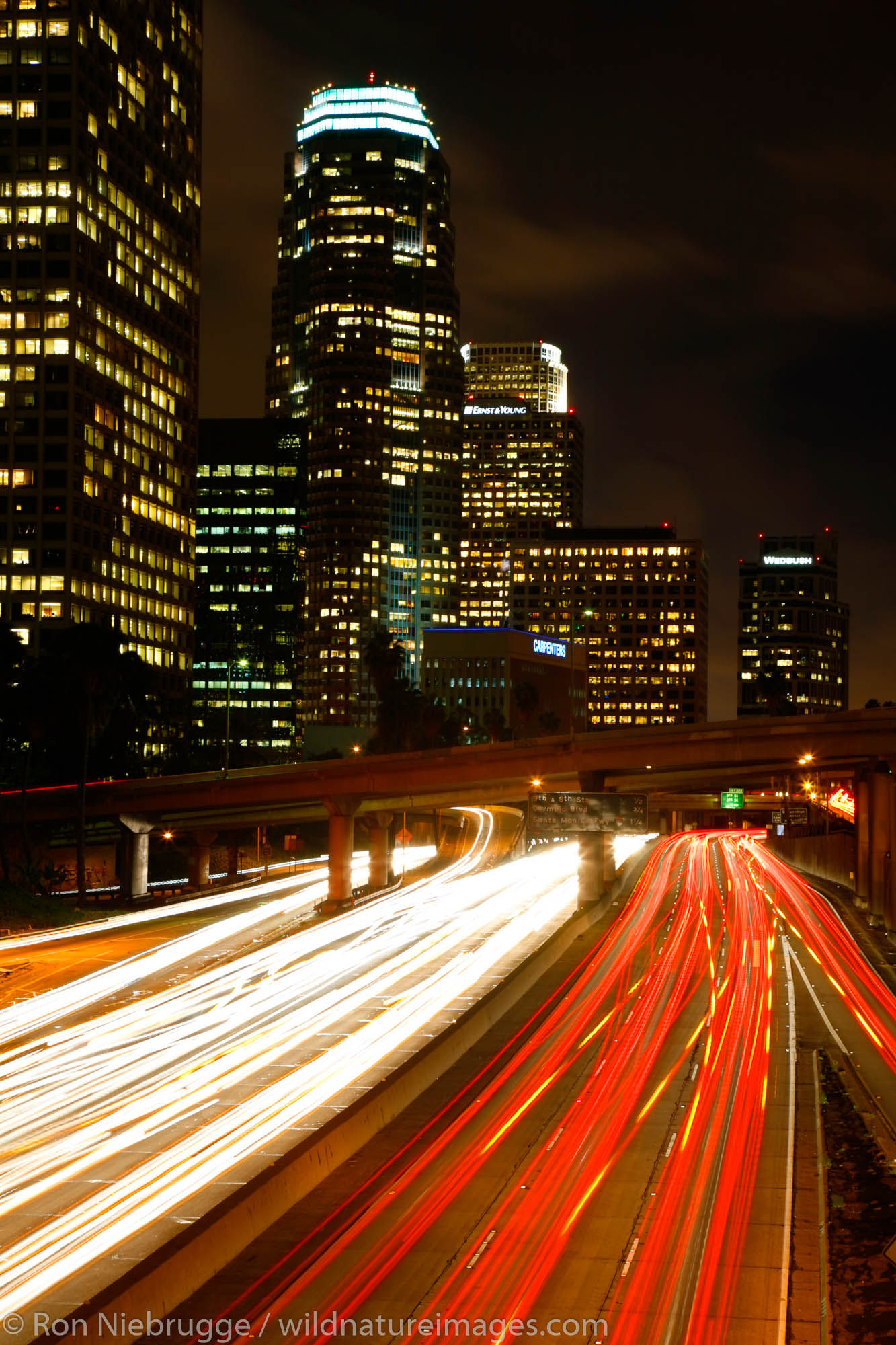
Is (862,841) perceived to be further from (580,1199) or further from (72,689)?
(580,1199)

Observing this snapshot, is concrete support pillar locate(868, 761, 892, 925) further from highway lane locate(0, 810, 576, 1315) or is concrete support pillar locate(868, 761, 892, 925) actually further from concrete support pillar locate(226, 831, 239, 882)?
concrete support pillar locate(226, 831, 239, 882)

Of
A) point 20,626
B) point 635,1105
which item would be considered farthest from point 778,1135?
point 20,626

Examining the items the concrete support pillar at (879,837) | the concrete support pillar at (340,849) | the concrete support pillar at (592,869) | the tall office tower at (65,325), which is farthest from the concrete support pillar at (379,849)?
the tall office tower at (65,325)

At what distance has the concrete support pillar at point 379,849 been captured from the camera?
94875mm

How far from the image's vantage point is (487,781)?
3317 inches

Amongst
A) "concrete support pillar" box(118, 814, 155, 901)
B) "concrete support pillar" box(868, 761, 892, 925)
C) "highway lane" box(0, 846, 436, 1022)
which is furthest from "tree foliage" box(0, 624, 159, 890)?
"concrete support pillar" box(868, 761, 892, 925)

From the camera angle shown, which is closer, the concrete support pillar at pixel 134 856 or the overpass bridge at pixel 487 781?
the overpass bridge at pixel 487 781

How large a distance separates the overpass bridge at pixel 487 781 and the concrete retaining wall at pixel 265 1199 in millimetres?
45996

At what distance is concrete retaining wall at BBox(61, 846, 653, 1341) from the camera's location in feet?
50.5

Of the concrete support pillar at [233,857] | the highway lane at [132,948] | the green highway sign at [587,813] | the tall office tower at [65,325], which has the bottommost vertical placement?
the concrete support pillar at [233,857]

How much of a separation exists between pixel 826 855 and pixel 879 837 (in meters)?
27.9

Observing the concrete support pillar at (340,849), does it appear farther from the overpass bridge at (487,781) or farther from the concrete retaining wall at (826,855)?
the concrete retaining wall at (826,855)

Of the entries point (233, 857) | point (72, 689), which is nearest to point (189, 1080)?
point (72, 689)

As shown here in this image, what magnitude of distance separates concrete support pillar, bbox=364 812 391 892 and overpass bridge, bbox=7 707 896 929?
0.34 ft
